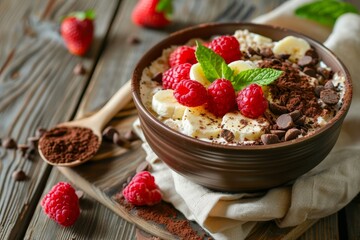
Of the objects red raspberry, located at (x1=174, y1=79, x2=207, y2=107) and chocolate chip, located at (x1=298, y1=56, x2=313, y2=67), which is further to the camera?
chocolate chip, located at (x1=298, y1=56, x2=313, y2=67)

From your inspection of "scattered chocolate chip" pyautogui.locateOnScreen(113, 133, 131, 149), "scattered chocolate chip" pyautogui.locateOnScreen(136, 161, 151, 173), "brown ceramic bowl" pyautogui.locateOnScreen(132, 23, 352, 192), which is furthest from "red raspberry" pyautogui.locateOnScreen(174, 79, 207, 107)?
"scattered chocolate chip" pyautogui.locateOnScreen(113, 133, 131, 149)

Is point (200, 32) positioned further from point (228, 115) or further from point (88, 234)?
point (88, 234)

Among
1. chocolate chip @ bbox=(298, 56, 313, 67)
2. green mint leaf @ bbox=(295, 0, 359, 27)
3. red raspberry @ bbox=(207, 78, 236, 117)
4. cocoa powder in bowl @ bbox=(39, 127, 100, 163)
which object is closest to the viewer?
red raspberry @ bbox=(207, 78, 236, 117)

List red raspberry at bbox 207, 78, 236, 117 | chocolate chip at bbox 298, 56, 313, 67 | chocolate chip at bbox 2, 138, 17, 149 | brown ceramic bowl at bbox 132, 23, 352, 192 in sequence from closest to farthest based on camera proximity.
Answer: brown ceramic bowl at bbox 132, 23, 352, 192 → red raspberry at bbox 207, 78, 236, 117 → chocolate chip at bbox 298, 56, 313, 67 → chocolate chip at bbox 2, 138, 17, 149

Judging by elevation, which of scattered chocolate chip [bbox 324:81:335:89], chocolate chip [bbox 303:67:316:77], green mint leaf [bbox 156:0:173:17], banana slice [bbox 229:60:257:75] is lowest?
green mint leaf [bbox 156:0:173:17]

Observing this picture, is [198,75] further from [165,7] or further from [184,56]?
[165,7]

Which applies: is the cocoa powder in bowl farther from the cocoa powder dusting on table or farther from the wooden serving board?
the cocoa powder dusting on table

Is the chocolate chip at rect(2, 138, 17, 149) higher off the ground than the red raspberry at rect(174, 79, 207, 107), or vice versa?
the red raspberry at rect(174, 79, 207, 107)

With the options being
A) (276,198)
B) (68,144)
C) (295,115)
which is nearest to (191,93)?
(295,115)
